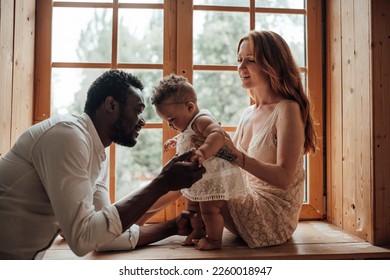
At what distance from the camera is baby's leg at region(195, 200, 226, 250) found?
1229 mm

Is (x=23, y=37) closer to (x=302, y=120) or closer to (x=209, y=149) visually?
(x=209, y=149)

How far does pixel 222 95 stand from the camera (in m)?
1.86

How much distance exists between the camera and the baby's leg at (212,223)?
1229 millimetres

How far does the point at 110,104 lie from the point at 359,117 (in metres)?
0.96

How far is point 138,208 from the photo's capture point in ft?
3.15

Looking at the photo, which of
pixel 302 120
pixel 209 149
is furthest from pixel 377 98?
pixel 209 149

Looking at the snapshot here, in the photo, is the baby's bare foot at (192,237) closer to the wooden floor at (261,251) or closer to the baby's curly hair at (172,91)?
the wooden floor at (261,251)

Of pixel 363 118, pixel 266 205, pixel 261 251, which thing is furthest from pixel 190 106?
pixel 363 118

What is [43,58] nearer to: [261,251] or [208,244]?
[208,244]

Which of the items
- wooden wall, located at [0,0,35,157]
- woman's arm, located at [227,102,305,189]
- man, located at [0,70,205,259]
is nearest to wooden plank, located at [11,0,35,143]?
wooden wall, located at [0,0,35,157]

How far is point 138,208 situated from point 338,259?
0.73 metres

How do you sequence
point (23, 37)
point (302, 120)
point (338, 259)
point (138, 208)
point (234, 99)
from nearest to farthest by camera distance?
point (138, 208)
point (338, 259)
point (302, 120)
point (23, 37)
point (234, 99)

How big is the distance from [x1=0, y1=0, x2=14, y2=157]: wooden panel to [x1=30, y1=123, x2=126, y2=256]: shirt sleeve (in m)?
0.49

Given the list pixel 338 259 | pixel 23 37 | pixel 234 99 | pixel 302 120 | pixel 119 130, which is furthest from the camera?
pixel 234 99
